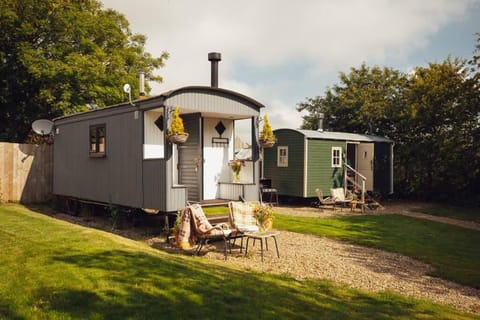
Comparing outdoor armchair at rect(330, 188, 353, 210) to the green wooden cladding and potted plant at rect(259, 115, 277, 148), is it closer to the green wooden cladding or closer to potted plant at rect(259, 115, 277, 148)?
the green wooden cladding

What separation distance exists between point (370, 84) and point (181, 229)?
18568 millimetres

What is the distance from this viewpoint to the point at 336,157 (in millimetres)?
17359

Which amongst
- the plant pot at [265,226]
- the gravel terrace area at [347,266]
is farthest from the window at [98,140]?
the plant pot at [265,226]

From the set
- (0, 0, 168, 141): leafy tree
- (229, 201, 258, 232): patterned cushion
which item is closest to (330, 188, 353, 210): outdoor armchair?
(229, 201, 258, 232): patterned cushion

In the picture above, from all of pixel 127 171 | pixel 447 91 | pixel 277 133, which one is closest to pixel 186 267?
pixel 127 171

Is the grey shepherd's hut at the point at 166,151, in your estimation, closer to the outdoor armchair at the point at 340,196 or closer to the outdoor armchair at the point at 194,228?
the outdoor armchair at the point at 194,228

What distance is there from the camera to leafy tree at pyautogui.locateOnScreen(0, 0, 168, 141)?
17547mm

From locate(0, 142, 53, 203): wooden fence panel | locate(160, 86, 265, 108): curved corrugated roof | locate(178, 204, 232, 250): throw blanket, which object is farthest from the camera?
locate(0, 142, 53, 203): wooden fence panel

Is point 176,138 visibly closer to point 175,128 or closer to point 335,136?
point 175,128

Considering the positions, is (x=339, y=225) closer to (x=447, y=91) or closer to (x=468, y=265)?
(x=468, y=265)

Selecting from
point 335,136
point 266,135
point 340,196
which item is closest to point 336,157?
point 335,136

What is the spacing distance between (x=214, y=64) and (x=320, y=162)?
7.58 metres

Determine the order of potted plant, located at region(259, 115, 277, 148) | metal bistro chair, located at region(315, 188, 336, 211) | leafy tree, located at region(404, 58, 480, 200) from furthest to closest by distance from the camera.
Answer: leafy tree, located at region(404, 58, 480, 200), metal bistro chair, located at region(315, 188, 336, 211), potted plant, located at region(259, 115, 277, 148)

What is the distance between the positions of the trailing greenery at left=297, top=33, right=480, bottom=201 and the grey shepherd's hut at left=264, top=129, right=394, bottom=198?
4.35ft
